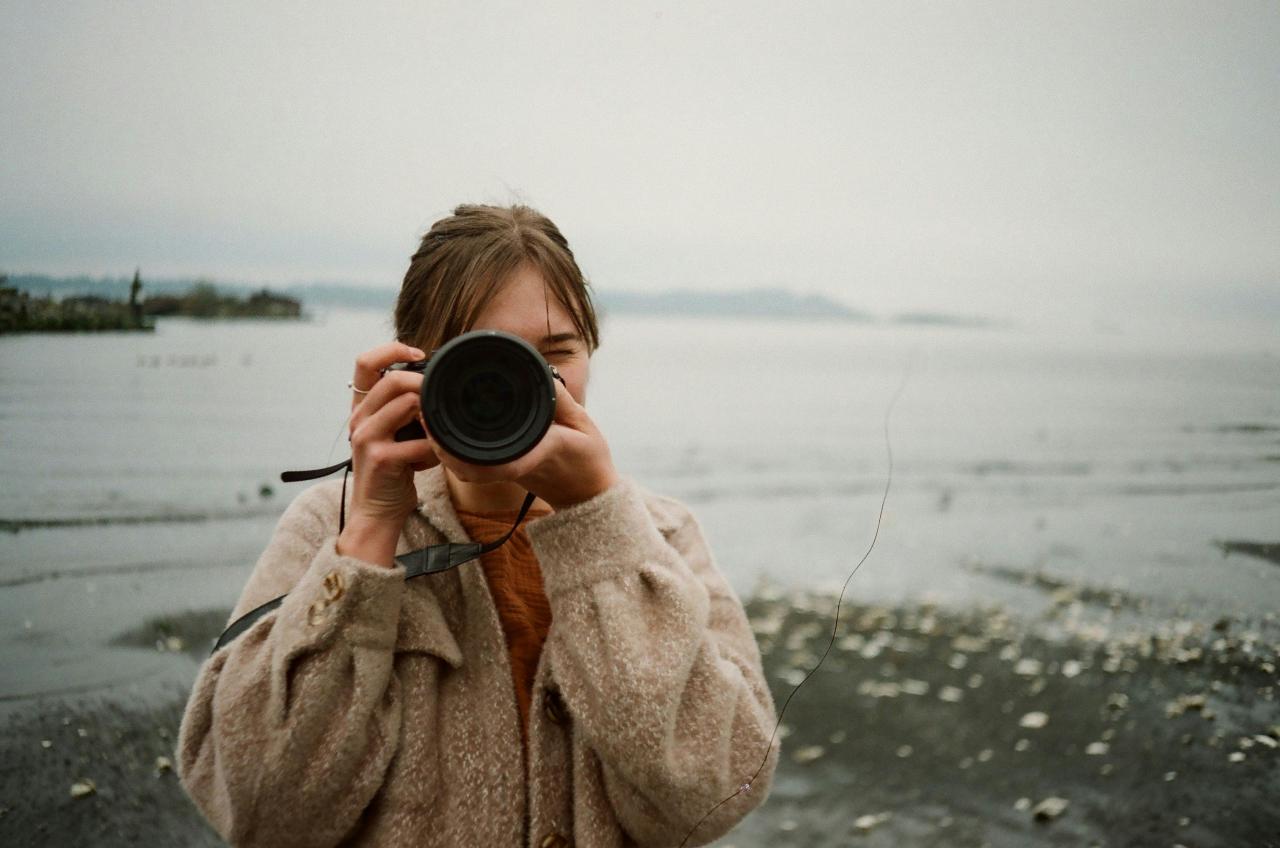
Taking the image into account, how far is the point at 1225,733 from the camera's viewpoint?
2934mm

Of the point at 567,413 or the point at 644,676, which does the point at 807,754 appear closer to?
the point at 644,676

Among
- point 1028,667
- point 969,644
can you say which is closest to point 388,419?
point 1028,667

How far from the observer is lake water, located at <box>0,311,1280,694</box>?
3.23m

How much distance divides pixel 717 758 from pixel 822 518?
20.9 ft

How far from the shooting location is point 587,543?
4.49 ft

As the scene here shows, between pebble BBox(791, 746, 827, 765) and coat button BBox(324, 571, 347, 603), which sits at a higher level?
coat button BBox(324, 571, 347, 603)

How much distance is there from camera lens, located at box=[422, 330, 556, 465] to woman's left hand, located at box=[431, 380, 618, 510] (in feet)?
0.09

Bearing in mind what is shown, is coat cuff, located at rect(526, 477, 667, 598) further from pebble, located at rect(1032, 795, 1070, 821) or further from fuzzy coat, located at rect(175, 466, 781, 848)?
pebble, located at rect(1032, 795, 1070, 821)

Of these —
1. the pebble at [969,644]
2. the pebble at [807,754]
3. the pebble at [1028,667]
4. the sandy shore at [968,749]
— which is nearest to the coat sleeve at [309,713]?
the sandy shore at [968,749]

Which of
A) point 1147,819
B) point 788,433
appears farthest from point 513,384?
point 788,433

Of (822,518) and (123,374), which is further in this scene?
(822,518)

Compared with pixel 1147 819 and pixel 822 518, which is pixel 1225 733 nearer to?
pixel 1147 819

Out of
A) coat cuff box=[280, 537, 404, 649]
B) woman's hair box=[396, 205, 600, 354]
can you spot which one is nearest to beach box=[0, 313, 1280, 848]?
woman's hair box=[396, 205, 600, 354]

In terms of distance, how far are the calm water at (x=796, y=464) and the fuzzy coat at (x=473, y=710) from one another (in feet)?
1.45
